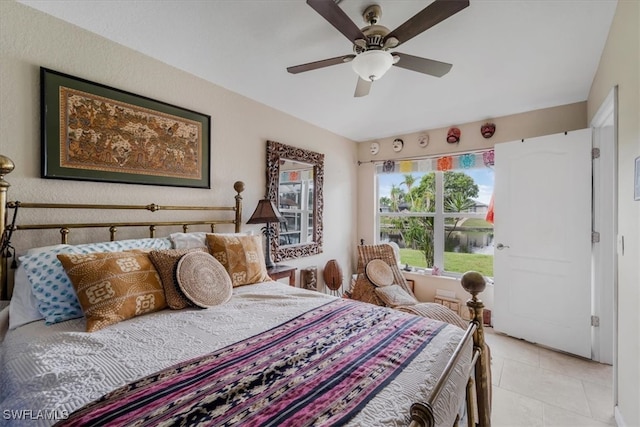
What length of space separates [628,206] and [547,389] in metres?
1.44

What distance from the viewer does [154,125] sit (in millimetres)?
2111

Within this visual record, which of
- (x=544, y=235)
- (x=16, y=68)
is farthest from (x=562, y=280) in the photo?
(x=16, y=68)

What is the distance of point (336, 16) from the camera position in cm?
139

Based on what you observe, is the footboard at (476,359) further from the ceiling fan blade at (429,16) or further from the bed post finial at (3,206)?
the bed post finial at (3,206)

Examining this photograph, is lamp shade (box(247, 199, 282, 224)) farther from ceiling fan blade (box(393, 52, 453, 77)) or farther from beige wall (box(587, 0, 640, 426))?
beige wall (box(587, 0, 640, 426))

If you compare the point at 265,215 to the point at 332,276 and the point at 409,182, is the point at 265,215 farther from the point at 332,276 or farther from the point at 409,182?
the point at 409,182

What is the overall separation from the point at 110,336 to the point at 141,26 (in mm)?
1889

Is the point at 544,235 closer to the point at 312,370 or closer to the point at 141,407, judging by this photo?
the point at 312,370

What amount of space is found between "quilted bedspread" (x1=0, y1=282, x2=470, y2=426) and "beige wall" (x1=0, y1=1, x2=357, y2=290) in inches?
35.7

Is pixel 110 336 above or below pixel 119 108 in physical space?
below

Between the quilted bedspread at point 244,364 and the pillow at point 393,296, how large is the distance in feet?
4.08

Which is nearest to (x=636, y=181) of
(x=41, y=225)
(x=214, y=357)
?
(x=214, y=357)

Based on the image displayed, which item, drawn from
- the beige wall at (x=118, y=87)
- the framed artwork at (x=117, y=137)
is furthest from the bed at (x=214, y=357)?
Answer: the framed artwork at (x=117, y=137)

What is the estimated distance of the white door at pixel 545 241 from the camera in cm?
258
